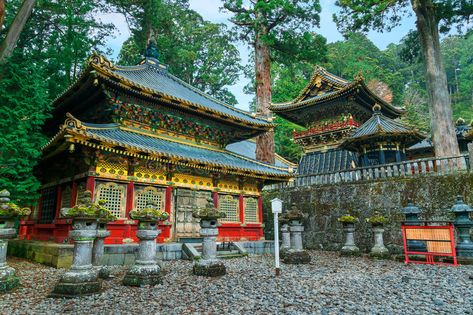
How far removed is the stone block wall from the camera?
12.1 meters

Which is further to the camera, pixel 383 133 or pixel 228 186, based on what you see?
pixel 383 133

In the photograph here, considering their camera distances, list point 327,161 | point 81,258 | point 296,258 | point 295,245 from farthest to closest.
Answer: point 327,161 < point 295,245 < point 296,258 < point 81,258

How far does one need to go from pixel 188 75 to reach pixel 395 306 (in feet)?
116

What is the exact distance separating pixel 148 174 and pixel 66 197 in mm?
3574

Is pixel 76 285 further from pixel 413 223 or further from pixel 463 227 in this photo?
pixel 463 227

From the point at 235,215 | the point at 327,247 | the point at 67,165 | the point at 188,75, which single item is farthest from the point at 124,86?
the point at 188,75

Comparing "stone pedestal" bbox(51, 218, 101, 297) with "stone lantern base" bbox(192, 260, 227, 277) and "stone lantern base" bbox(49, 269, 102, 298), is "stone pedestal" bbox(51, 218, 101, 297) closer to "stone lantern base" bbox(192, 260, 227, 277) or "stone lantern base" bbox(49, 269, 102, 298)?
"stone lantern base" bbox(49, 269, 102, 298)

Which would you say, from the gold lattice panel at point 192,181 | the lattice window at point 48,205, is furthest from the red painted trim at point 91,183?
the lattice window at point 48,205

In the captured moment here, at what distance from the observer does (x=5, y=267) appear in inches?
255

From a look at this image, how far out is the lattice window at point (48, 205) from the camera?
13359 millimetres

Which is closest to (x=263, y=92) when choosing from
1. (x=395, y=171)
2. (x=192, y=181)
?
(x=192, y=181)

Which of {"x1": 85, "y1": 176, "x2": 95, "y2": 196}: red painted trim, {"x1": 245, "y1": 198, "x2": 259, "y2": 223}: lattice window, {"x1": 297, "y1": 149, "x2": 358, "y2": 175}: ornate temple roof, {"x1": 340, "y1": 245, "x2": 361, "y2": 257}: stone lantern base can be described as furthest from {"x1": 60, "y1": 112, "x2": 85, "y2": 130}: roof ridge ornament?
{"x1": 297, "y1": 149, "x2": 358, "y2": 175}: ornate temple roof

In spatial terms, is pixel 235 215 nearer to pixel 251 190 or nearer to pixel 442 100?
pixel 251 190

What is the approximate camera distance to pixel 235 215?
15258mm
